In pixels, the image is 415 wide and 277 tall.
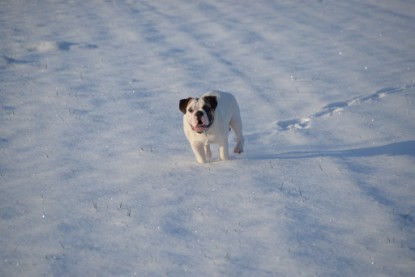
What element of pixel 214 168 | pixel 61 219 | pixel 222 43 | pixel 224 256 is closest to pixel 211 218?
pixel 224 256

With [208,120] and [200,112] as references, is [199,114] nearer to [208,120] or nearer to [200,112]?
[200,112]

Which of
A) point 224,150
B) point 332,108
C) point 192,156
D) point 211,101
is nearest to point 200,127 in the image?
point 211,101

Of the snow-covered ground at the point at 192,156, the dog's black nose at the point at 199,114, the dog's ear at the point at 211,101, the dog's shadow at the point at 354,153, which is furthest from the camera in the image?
the dog's shadow at the point at 354,153

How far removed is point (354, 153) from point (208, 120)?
269 centimetres

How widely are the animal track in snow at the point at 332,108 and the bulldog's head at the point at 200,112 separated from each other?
2597 millimetres

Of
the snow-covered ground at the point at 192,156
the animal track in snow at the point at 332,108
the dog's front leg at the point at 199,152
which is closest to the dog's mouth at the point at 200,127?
the dog's front leg at the point at 199,152

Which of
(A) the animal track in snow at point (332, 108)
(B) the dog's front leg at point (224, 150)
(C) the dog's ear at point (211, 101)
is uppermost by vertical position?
(C) the dog's ear at point (211, 101)

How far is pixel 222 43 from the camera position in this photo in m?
13.1

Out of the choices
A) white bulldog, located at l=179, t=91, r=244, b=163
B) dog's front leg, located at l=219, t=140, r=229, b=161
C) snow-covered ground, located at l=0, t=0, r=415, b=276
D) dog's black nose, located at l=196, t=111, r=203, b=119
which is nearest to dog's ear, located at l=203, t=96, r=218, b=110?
white bulldog, located at l=179, t=91, r=244, b=163

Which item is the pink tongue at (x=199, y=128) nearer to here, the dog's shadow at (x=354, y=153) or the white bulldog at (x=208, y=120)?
the white bulldog at (x=208, y=120)

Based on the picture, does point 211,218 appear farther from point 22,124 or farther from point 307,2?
point 307,2

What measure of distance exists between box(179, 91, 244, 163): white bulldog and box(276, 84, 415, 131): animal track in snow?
189cm

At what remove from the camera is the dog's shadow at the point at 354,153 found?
6.09 m

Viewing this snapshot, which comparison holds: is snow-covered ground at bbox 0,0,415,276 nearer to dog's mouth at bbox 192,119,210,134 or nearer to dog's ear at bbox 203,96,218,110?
dog's mouth at bbox 192,119,210,134
